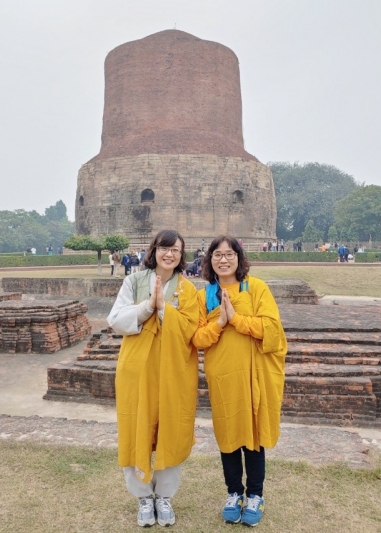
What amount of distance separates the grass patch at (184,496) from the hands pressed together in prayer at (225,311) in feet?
2.76

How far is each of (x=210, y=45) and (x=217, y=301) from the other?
2380cm

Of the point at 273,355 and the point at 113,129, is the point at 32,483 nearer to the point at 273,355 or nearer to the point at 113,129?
the point at 273,355

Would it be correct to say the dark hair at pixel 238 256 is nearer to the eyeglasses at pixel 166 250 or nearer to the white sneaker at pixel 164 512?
the eyeglasses at pixel 166 250

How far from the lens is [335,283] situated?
13.8 meters

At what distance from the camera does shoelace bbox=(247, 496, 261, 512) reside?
6.68 feet

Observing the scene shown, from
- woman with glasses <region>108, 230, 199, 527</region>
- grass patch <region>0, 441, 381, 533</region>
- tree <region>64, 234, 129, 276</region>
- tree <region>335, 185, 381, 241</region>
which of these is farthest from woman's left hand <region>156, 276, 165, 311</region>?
tree <region>335, 185, 381, 241</region>

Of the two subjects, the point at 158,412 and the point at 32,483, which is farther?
the point at 32,483

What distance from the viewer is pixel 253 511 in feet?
6.65

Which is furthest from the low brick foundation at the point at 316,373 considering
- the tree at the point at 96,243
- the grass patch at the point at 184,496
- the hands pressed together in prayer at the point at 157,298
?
the tree at the point at 96,243

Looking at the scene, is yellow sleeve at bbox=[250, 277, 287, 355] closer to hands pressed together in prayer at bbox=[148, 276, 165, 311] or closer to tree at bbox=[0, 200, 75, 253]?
hands pressed together in prayer at bbox=[148, 276, 165, 311]

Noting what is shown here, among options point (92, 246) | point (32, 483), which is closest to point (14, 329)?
point (32, 483)

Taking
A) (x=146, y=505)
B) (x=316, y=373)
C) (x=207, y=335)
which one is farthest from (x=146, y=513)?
(x=316, y=373)

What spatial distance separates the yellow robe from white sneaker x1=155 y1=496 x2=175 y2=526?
0.43 feet

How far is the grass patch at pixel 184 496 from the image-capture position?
2018 millimetres
